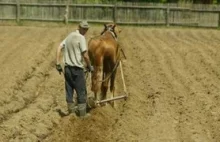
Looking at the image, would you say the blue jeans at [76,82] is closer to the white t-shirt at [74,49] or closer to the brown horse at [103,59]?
the white t-shirt at [74,49]

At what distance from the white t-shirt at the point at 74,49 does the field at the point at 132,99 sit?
1.11m

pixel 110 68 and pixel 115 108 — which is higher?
pixel 110 68

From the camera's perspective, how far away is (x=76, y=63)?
11.6 m

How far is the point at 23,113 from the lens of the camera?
11.5 metres

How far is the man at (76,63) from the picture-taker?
11570 mm

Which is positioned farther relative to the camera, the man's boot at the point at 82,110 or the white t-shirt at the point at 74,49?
A: the man's boot at the point at 82,110

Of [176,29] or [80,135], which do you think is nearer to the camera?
[80,135]

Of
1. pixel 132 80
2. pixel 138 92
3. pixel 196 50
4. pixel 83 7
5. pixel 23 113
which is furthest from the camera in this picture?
pixel 83 7

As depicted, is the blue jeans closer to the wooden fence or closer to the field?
the field

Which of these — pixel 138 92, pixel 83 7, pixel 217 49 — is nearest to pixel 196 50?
pixel 217 49

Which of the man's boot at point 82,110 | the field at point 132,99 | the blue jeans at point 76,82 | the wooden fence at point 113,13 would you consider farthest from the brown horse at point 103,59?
the wooden fence at point 113,13

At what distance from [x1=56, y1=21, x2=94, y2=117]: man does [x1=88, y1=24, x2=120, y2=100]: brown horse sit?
57cm

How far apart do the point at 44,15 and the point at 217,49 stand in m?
15.3

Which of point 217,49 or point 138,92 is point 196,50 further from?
point 138,92
